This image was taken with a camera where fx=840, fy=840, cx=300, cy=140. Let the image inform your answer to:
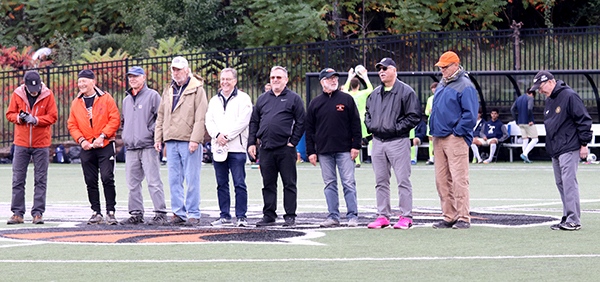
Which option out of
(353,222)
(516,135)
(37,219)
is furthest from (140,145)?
(516,135)

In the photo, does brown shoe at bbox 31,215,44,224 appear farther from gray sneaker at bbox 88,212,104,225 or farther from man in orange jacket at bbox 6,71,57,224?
gray sneaker at bbox 88,212,104,225

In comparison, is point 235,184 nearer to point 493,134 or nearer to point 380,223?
point 380,223

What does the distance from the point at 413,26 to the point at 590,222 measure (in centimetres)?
1808

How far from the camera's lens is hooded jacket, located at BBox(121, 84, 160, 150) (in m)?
10.0

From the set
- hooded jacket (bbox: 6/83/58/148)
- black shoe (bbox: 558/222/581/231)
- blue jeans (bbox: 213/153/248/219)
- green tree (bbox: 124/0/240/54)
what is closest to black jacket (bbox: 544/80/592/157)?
black shoe (bbox: 558/222/581/231)

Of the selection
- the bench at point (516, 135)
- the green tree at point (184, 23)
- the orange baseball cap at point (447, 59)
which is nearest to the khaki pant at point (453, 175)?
the orange baseball cap at point (447, 59)

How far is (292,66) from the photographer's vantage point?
23438 mm

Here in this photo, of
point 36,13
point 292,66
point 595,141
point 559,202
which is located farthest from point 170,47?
point 559,202

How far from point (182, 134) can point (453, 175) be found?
3177mm

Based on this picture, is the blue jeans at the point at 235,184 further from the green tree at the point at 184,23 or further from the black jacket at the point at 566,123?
the green tree at the point at 184,23

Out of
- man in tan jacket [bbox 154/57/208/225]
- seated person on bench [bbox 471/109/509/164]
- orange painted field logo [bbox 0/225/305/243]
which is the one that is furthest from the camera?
seated person on bench [bbox 471/109/509/164]

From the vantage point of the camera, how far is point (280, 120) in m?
9.77

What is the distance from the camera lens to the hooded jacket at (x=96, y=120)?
10016mm

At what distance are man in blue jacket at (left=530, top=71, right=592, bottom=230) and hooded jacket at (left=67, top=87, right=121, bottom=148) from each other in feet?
16.3
